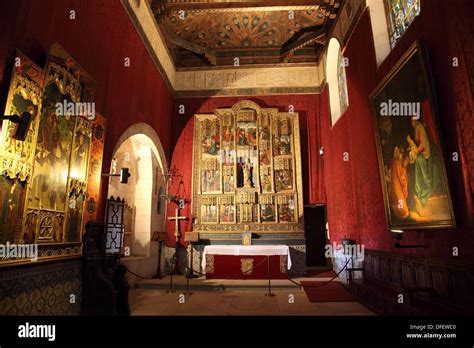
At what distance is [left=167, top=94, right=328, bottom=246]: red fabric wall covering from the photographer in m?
10.5

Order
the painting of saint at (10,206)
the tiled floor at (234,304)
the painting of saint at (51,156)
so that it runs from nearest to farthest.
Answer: the painting of saint at (10,206)
the painting of saint at (51,156)
the tiled floor at (234,304)

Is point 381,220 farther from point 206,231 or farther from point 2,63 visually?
point 2,63

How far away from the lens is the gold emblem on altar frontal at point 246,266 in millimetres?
8062

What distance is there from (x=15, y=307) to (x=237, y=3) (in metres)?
9.10

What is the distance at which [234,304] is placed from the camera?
5.98m

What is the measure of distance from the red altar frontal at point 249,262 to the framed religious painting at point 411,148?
3.74 meters

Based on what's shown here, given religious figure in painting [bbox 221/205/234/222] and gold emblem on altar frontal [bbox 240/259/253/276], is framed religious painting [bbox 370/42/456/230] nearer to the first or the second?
gold emblem on altar frontal [bbox 240/259/253/276]

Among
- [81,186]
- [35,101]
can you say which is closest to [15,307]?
[81,186]

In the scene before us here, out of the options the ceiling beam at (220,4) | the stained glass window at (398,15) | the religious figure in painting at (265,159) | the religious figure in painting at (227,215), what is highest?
the ceiling beam at (220,4)

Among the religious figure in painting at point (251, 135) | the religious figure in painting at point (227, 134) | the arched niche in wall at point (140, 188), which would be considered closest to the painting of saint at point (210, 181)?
the religious figure in painting at point (227, 134)

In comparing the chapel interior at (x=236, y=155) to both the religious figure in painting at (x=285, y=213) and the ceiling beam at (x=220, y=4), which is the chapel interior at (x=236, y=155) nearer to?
the ceiling beam at (x=220, y=4)

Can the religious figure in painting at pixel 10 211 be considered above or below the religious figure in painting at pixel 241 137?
below

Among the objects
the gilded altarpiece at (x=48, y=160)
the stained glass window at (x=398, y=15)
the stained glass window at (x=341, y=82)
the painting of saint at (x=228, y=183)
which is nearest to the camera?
the gilded altarpiece at (x=48, y=160)

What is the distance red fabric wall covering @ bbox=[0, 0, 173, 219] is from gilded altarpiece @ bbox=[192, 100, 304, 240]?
2.19 metres
